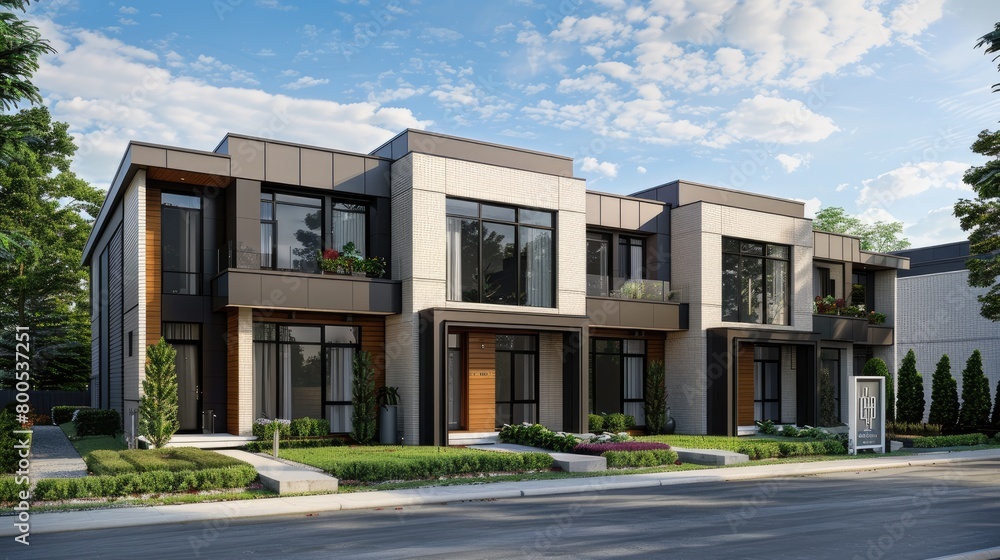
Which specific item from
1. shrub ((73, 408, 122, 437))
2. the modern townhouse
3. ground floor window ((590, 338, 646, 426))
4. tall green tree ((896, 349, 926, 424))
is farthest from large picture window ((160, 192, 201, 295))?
tall green tree ((896, 349, 926, 424))

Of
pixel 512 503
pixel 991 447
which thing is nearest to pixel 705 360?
pixel 991 447

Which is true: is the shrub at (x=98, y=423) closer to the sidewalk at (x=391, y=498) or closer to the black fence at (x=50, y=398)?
the sidewalk at (x=391, y=498)

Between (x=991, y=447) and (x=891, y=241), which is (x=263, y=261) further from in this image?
(x=891, y=241)

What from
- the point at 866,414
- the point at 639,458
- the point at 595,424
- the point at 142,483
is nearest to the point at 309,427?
the point at 142,483

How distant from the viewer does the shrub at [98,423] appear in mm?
26797

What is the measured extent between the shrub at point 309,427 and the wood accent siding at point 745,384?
15.8 m

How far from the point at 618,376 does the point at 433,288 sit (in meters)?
8.97

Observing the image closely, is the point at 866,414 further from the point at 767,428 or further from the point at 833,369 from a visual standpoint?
the point at 833,369

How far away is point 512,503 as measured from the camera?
1473cm

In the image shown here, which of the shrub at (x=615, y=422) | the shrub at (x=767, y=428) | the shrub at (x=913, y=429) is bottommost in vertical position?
the shrub at (x=913, y=429)

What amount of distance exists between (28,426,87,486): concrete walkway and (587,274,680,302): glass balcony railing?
15.8 meters

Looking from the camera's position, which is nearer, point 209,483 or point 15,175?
point 209,483

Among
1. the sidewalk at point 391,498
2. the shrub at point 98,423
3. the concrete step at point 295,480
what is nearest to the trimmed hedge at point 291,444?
Answer: the concrete step at point 295,480

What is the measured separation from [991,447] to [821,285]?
34.1ft
